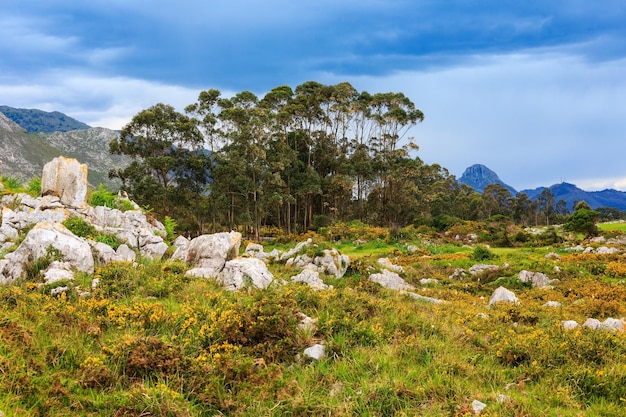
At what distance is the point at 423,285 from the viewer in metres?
15.9

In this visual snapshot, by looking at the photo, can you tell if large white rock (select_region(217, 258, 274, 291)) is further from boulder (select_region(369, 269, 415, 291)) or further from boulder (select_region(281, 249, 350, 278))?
boulder (select_region(369, 269, 415, 291))

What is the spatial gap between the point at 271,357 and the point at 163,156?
3697cm

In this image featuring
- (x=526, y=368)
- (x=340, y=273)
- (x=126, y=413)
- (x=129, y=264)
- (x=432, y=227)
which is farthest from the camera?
(x=432, y=227)

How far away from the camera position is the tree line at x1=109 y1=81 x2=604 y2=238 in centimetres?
3725

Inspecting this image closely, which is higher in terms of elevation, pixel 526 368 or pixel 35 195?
pixel 35 195

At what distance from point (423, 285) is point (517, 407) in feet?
38.3

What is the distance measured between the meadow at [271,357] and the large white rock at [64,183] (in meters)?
6.89

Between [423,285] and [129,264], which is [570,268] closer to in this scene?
[423,285]

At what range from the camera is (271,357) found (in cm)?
563

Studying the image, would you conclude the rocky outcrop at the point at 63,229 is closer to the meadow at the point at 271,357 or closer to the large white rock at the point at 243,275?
the meadow at the point at 271,357

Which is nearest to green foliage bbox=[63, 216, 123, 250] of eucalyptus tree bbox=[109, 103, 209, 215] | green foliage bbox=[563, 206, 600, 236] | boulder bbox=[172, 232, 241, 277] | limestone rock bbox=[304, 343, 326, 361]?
boulder bbox=[172, 232, 241, 277]

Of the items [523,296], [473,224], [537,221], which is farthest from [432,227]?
[537,221]

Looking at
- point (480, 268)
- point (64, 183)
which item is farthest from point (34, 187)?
point (480, 268)

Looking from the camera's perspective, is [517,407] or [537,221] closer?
[517,407]
